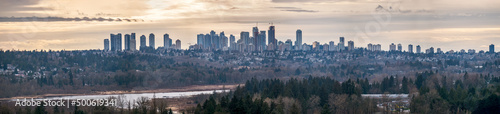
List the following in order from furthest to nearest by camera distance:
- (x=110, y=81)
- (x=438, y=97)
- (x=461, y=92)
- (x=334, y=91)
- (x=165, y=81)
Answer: (x=165, y=81) → (x=110, y=81) → (x=334, y=91) → (x=461, y=92) → (x=438, y=97)

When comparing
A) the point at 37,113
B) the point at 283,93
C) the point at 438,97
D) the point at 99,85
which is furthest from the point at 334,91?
the point at 99,85

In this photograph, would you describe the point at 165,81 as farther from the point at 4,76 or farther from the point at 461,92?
the point at 461,92

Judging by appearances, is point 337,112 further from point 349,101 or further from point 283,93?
point 283,93

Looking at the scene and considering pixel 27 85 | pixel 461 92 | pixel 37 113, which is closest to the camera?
pixel 37 113

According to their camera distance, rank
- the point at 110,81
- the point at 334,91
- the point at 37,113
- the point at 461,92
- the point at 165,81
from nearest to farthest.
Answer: the point at 37,113
the point at 461,92
the point at 334,91
the point at 110,81
the point at 165,81

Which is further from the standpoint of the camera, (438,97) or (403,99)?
(403,99)

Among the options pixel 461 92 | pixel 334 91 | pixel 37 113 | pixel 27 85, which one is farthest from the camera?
pixel 27 85

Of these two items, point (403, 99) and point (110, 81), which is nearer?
point (403, 99)

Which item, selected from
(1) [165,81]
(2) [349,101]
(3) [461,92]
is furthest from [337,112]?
(1) [165,81]
